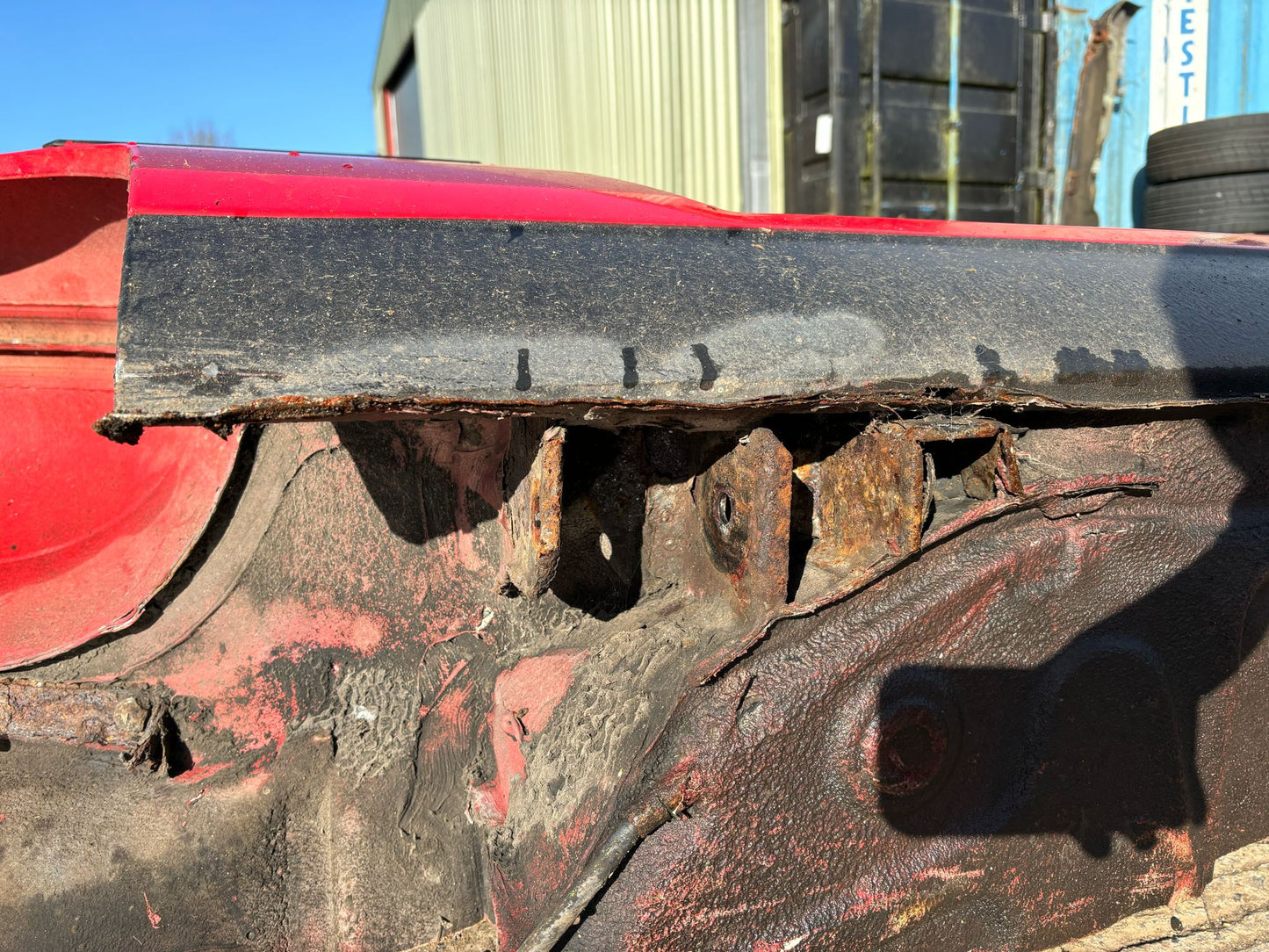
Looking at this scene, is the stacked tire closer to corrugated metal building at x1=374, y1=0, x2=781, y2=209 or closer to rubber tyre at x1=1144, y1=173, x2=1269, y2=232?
rubber tyre at x1=1144, y1=173, x2=1269, y2=232

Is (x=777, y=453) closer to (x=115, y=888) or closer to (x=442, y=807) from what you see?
(x=442, y=807)

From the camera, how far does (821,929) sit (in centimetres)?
101

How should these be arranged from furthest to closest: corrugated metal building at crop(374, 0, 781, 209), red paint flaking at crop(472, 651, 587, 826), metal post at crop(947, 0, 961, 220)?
corrugated metal building at crop(374, 0, 781, 209) → metal post at crop(947, 0, 961, 220) → red paint flaking at crop(472, 651, 587, 826)

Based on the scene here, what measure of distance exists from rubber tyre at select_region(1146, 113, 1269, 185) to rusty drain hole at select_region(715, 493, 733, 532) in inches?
122

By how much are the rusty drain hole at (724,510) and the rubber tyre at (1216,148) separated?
122 inches

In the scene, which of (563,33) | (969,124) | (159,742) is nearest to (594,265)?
Answer: (159,742)

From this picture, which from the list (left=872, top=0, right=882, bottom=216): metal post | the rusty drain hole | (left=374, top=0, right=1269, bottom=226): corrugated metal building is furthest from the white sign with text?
the rusty drain hole

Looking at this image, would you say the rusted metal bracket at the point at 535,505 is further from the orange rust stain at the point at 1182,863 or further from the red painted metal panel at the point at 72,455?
the orange rust stain at the point at 1182,863

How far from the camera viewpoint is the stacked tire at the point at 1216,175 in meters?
3.15

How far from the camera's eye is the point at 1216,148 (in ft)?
10.5

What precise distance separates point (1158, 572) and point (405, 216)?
3.31 ft

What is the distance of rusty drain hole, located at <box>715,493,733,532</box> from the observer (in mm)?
1061

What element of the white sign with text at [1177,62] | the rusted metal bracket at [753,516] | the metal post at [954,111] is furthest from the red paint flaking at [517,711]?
the white sign with text at [1177,62]

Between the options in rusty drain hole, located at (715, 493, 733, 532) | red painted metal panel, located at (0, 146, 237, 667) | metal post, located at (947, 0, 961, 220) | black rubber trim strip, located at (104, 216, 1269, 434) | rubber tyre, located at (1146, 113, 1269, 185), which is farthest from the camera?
metal post, located at (947, 0, 961, 220)
